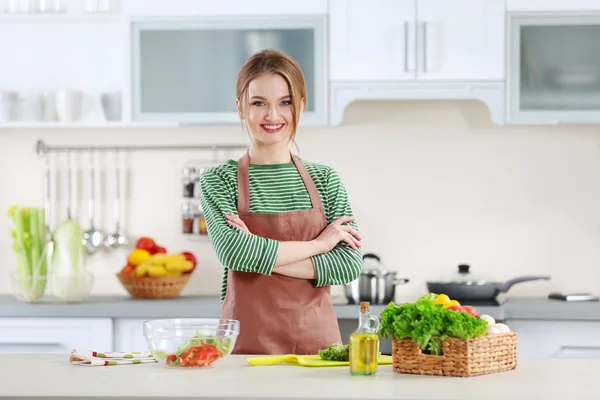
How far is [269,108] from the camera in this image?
2.48 meters

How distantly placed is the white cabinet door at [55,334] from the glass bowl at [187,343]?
1.59 meters

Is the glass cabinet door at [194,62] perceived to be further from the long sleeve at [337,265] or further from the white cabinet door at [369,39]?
the long sleeve at [337,265]

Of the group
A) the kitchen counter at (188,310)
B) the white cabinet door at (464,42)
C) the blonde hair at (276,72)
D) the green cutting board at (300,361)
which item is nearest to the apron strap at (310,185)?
the blonde hair at (276,72)

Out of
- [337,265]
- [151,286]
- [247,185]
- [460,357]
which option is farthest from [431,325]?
[151,286]

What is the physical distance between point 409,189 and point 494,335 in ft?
7.19

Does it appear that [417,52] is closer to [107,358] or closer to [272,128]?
[272,128]

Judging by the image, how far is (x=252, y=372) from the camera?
1.94 metres

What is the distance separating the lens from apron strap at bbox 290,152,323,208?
259 centimetres

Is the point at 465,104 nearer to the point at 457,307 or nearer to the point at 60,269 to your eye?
the point at 60,269

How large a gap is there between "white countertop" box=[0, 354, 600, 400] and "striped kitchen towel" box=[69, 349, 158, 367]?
0.03 metres

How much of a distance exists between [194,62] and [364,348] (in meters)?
2.20

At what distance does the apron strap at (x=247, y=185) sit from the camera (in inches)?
100

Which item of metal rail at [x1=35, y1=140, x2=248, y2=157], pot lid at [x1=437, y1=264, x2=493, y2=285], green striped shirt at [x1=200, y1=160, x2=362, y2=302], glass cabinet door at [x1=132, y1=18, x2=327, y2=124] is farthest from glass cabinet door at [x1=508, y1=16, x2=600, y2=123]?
green striped shirt at [x1=200, y1=160, x2=362, y2=302]

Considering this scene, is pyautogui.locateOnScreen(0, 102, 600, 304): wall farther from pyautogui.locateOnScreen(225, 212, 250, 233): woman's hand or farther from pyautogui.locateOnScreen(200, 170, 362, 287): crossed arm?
pyautogui.locateOnScreen(225, 212, 250, 233): woman's hand
